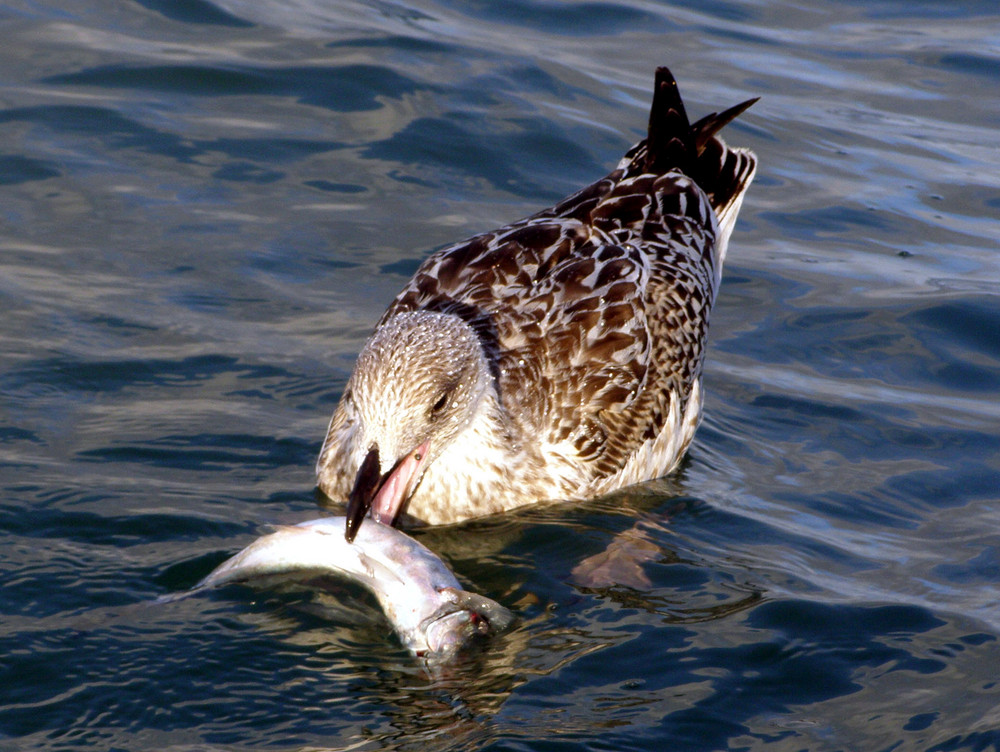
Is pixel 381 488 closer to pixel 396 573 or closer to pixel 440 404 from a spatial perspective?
pixel 440 404

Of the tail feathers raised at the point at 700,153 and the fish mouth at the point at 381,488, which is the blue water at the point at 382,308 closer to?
the fish mouth at the point at 381,488

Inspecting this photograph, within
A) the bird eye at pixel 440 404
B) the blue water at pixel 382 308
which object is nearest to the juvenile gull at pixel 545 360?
the bird eye at pixel 440 404

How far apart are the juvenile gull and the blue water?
0.25 meters

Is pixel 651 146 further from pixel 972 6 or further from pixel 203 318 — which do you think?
pixel 972 6

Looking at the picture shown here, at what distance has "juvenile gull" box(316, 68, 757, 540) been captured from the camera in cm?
606

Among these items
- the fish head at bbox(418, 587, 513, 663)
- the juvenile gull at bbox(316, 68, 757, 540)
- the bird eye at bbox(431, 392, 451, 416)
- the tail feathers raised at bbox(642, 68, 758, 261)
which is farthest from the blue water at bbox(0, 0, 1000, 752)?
the tail feathers raised at bbox(642, 68, 758, 261)

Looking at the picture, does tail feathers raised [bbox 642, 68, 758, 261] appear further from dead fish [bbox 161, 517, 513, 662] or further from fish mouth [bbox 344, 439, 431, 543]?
dead fish [bbox 161, 517, 513, 662]

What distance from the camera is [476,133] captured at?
11.4 m

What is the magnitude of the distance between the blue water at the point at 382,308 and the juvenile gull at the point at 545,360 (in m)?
0.25

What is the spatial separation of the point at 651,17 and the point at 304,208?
6.66 meters

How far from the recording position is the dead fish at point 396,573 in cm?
513

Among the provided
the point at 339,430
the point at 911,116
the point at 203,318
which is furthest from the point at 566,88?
the point at 339,430

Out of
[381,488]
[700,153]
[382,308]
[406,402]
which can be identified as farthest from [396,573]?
[700,153]

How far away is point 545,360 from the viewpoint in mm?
7012
